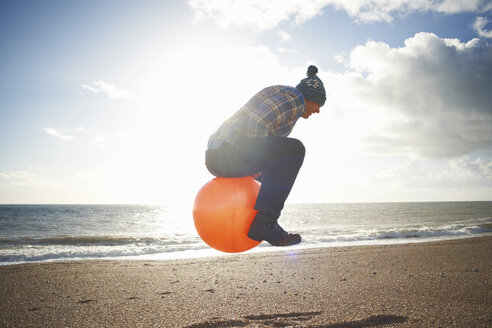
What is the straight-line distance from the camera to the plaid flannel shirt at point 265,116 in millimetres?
2125

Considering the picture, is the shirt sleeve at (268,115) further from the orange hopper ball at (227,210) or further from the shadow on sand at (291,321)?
the shadow on sand at (291,321)

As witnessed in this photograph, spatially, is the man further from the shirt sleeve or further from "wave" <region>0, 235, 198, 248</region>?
"wave" <region>0, 235, 198, 248</region>

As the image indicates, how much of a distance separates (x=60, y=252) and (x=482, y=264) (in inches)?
728

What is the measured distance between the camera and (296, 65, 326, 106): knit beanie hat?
7.48 ft

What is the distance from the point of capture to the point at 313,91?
2.28 metres

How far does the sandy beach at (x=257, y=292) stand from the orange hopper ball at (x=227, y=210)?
14.0ft

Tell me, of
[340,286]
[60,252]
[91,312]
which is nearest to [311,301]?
[340,286]

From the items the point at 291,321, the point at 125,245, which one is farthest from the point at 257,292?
the point at 125,245

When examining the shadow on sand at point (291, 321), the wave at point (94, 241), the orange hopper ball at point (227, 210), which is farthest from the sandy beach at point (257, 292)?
the wave at point (94, 241)

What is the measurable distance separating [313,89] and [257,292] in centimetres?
665

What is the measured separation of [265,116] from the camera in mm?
2123

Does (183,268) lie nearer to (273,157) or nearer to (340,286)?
(340,286)

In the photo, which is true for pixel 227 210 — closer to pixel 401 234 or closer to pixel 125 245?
pixel 125 245

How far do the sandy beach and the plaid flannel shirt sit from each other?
4769 millimetres
